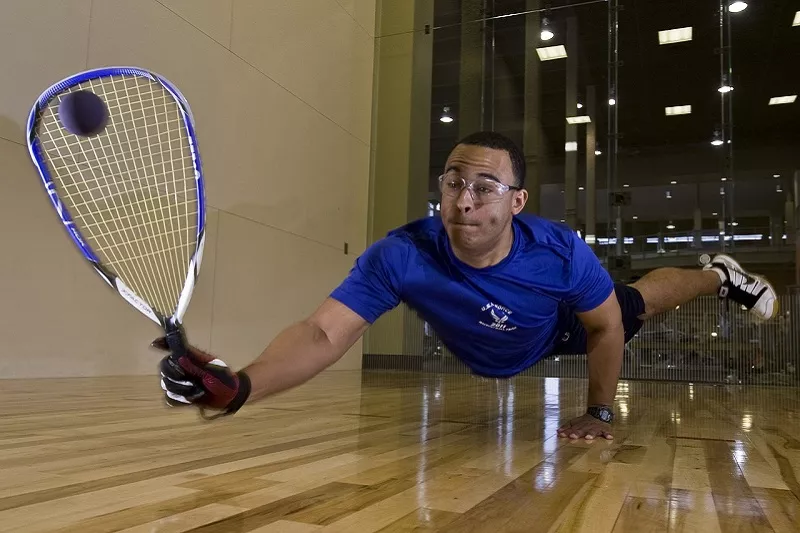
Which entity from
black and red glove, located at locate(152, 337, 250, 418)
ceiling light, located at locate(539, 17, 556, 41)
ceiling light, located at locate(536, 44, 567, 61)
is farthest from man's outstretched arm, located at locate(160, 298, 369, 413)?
ceiling light, located at locate(539, 17, 556, 41)

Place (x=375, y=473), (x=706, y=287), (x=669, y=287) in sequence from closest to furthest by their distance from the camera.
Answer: (x=375, y=473) → (x=669, y=287) → (x=706, y=287)

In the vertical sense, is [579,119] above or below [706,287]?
above

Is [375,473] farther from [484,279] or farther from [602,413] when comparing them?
[602,413]

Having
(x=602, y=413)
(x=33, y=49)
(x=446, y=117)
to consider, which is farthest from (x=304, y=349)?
(x=446, y=117)

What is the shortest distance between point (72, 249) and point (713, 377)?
4.89 metres

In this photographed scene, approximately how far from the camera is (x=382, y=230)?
7.28 m

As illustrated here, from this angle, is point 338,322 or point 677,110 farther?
point 677,110

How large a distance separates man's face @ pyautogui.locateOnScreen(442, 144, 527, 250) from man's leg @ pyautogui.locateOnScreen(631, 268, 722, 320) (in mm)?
1073

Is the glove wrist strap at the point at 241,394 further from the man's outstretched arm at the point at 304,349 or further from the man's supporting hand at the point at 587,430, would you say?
the man's supporting hand at the point at 587,430

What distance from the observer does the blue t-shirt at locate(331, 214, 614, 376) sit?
174cm

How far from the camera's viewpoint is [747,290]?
3.06m

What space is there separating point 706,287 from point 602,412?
122 centimetres

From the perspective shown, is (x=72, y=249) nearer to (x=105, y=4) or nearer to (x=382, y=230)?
(x=105, y=4)

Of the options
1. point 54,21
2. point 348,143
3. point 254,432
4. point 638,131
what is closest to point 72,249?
point 54,21
